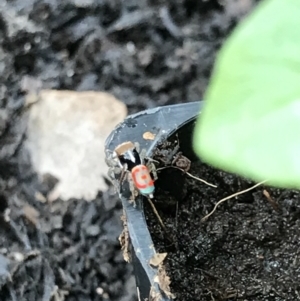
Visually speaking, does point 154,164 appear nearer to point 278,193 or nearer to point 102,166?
point 278,193

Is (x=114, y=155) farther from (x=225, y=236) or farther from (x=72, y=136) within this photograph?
(x=72, y=136)

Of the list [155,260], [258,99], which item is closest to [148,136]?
[155,260]

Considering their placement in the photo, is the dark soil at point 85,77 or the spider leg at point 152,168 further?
the dark soil at point 85,77

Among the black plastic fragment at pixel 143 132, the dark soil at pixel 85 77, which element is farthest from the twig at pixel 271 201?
the dark soil at pixel 85 77

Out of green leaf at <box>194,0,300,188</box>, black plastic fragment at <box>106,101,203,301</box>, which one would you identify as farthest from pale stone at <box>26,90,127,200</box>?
green leaf at <box>194,0,300,188</box>

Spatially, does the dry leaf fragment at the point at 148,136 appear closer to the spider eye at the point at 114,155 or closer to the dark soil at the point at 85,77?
the spider eye at the point at 114,155

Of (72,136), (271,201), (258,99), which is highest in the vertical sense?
(258,99)

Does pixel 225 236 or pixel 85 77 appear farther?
pixel 85 77

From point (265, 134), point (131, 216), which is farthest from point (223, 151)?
point (131, 216)
